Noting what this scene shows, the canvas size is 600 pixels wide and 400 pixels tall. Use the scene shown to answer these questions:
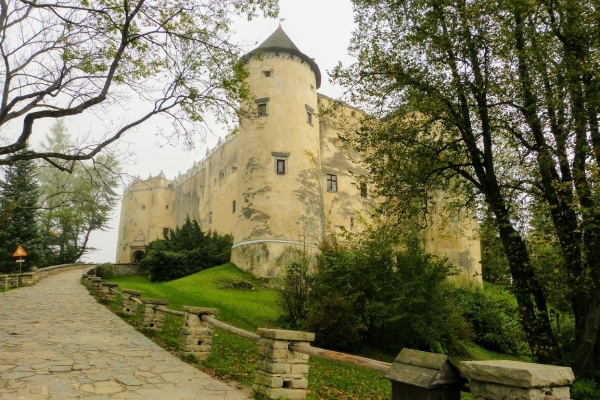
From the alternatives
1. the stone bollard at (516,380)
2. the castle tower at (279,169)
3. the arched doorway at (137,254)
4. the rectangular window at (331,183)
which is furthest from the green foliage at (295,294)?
the arched doorway at (137,254)

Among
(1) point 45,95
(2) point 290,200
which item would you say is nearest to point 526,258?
(1) point 45,95

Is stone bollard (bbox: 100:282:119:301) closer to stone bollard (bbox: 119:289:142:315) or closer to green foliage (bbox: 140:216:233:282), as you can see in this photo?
stone bollard (bbox: 119:289:142:315)

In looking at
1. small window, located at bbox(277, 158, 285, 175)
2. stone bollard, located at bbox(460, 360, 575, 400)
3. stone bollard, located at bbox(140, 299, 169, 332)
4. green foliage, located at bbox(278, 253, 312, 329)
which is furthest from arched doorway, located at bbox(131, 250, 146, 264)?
stone bollard, located at bbox(460, 360, 575, 400)

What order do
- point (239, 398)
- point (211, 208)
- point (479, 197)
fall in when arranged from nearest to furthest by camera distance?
1. point (239, 398)
2. point (479, 197)
3. point (211, 208)

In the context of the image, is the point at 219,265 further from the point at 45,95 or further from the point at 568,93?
the point at 568,93

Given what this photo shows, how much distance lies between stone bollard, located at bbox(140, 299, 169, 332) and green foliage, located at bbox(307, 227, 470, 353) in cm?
424

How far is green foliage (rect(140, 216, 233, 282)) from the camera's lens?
26.4 meters

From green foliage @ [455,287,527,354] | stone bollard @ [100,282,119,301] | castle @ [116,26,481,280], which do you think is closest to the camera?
stone bollard @ [100,282,119,301]

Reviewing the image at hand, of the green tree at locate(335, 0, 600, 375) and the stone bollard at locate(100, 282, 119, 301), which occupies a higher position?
the green tree at locate(335, 0, 600, 375)

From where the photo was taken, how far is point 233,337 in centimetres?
1202

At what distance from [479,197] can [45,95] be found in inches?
456

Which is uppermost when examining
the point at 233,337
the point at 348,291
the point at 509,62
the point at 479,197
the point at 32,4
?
the point at 32,4

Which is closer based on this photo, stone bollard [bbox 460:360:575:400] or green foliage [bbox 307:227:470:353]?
stone bollard [bbox 460:360:575:400]

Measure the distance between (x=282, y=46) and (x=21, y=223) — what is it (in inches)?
737
